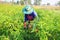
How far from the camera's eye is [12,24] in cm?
478

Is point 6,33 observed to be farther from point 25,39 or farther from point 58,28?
point 58,28

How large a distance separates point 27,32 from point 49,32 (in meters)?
0.43

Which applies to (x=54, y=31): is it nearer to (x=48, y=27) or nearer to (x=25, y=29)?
(x=48, y=27)

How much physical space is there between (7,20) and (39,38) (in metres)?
0.75

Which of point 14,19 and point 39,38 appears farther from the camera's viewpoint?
point 14,19

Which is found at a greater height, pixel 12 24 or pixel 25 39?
pixel 12 24

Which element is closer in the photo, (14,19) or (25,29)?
(25,29)

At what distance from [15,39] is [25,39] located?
27cm

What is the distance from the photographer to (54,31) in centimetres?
475

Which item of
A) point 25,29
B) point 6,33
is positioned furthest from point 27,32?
point 6,33

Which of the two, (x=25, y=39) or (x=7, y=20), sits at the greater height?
(x=7, y=20)

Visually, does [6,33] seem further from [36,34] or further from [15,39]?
[36,34]

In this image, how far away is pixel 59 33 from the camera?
15.7 ft

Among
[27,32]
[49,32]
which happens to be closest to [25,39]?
[27,32]
